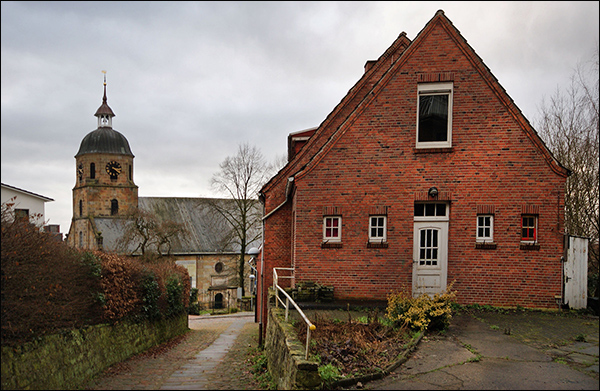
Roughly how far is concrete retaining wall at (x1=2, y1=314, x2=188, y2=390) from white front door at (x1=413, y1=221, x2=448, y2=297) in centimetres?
830

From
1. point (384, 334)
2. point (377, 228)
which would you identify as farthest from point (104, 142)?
point (384, 334)

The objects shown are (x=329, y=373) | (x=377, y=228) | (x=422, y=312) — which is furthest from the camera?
(x=377, y=228)

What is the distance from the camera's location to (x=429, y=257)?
41.7 feet

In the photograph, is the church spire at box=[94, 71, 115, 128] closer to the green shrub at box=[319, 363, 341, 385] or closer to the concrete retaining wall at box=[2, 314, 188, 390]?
the concrete retaining wall at box=[2, 314, 188, 390]

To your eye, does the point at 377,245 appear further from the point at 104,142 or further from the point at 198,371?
the point at 104,142

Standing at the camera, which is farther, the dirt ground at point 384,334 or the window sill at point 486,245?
the window sill at point 486,245

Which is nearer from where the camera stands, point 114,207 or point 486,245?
point 486,245

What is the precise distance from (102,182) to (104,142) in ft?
16.3

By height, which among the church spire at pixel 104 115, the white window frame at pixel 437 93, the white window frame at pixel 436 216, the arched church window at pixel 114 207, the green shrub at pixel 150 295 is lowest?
the green shrub at pixel 150 295

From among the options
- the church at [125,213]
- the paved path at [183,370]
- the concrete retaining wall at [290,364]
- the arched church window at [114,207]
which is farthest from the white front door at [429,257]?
the arched church window at [114,207]

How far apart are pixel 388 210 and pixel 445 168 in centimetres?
191

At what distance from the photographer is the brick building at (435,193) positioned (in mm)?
12211

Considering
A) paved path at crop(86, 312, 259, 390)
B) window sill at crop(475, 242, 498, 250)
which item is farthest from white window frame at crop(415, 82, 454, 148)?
paved path at crop(86, 312, 259, 390)

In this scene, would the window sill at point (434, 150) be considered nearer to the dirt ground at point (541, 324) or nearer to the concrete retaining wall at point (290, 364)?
the dirt ground at point (541, 324)
